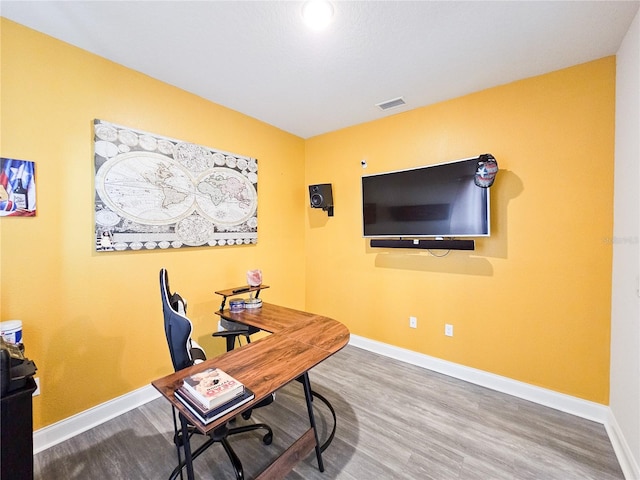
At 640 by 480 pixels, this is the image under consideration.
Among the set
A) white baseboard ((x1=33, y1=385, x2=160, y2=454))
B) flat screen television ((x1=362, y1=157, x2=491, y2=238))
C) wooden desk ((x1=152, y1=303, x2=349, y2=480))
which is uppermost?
flat screen television ((x1=362, y1=157, x2=491, y2=238))

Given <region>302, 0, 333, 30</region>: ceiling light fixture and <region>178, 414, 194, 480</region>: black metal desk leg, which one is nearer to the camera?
<region>178, 414, 194, 480</region>: black metal desk leg

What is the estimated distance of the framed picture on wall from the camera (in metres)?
1.63

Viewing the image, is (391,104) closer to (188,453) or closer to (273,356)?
(273,356)

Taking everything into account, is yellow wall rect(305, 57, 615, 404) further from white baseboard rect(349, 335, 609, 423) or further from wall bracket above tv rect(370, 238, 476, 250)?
wall bracket above tv rect(370, 238, 476, 250)

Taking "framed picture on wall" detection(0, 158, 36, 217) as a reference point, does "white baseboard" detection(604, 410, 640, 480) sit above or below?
below

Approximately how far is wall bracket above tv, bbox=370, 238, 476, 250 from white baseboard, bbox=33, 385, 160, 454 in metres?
2.60

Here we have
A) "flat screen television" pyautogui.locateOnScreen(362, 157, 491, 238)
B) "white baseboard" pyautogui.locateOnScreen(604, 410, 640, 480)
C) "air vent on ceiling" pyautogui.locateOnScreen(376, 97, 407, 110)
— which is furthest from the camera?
"air vent on ceiling" pyautogui.locateOnScreen(376, 97, 407, 110)

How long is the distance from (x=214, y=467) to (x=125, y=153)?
2.33 m

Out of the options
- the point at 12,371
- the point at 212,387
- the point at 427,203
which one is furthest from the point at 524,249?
the point at 12,371

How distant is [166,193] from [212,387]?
186 centimetres

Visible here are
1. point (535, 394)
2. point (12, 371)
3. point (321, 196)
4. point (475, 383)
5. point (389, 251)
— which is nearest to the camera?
point (12, 371)

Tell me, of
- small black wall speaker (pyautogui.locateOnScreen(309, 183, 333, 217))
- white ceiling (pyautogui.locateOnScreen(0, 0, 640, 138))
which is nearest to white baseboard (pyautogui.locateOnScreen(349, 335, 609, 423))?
small black wall speaker (pyautogui.locateOnScreen(309, 183, 333, 217))

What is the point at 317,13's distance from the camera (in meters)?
1.59

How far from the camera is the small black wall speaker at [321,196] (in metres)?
3.40
